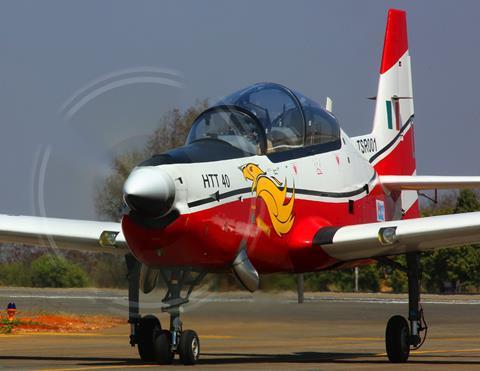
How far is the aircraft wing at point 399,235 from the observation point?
17.3 m

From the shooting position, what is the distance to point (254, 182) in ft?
53.6

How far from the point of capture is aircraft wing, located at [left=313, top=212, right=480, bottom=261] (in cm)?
1727

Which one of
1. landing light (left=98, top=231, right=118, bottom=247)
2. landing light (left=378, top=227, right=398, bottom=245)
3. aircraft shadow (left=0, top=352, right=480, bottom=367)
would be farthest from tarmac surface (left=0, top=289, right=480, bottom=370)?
landing light (left=378, top=227, right=398, bottom=245)

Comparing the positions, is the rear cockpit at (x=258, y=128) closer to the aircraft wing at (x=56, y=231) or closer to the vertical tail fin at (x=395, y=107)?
the aircraft wing at (x=56, y=231)

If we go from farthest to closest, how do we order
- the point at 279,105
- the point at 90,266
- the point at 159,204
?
the point at 90,266, the point at 279,105, the point at 159,204

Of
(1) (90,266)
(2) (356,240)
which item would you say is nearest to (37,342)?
(1) (90,266)

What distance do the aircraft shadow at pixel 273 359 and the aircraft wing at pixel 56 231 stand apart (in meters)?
1.68

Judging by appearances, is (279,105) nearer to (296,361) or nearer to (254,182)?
(254,182)

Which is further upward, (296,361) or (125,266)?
(125,266)

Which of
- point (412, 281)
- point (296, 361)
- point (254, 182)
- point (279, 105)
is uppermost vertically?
point (279, 105)

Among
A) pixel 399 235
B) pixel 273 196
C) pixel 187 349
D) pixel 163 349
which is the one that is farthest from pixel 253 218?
pixel 399 235

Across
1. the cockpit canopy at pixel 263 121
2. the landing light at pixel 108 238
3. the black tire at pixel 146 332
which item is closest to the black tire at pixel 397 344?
the cockpit canopy at pixel 263 121

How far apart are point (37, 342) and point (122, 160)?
7.83 meters

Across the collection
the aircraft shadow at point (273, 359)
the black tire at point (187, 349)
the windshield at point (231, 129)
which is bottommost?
the aircraft shadow at point (273, 359)
